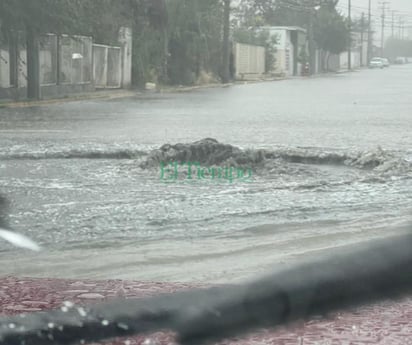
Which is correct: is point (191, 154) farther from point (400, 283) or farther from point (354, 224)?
point (400, 283)

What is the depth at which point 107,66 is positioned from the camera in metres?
40.3

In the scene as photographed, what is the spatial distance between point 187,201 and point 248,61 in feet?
191

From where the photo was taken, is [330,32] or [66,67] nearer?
[66,67]

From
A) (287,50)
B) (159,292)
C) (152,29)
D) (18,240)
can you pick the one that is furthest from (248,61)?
(159,292)

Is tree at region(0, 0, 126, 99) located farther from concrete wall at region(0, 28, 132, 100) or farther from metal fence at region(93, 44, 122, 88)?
metal fence at region(93, 44, 122, 88)

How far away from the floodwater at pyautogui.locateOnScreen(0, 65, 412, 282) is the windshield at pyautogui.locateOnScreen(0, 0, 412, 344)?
20mm

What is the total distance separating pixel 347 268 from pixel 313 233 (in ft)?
22.5

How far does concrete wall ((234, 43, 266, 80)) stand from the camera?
6419 centimetres

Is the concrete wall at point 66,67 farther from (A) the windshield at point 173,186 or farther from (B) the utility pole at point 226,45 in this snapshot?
(B) the utility pole at point 226,45

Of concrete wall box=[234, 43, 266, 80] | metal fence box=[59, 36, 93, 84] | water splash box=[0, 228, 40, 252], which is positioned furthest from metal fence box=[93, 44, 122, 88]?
water splash box=[0, 228, 40, 252]

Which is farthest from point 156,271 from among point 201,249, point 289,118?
point 289,118

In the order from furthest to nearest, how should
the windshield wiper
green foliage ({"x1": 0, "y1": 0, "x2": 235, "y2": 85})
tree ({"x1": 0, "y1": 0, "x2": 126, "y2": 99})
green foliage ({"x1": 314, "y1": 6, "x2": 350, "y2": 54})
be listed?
green foliage ({"x1": 314, "y1": 6, "x2": 350, "y2": 54})
green foliage ({"x1": 0, "y1": 0, "x2": 235, "y2": 85})
tree ({"x1": 0, "y1": 0, "x2": 126, "y2": 99})
the windshield wiper

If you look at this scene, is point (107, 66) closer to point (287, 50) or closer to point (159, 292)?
point (159, 292)

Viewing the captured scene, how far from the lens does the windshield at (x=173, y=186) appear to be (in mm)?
6008
